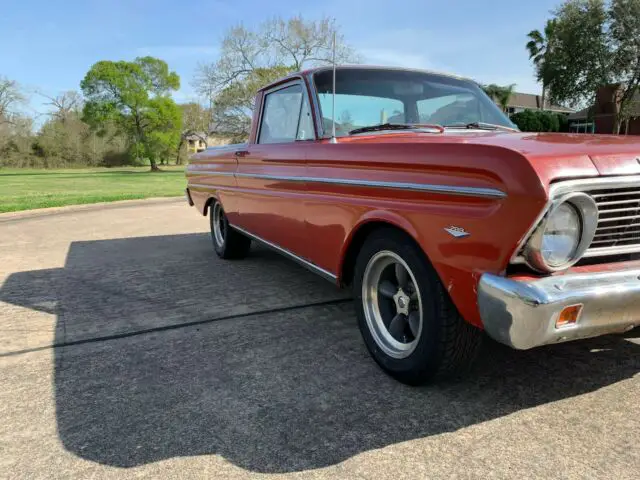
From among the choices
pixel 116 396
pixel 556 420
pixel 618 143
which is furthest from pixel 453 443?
pixel 116 396

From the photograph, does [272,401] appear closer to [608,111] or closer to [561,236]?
[561,236]

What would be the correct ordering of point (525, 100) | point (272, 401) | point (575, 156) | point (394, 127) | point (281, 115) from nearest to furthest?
1. point (575, 156)
2. point (272, 401)
3. point (394, 127)
4. point (281, 115)
5. point (525, 100)

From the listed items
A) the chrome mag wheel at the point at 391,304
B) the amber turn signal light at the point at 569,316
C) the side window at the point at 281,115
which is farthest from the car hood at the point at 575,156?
the side window at the point at 281,115

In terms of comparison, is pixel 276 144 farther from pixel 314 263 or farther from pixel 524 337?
pixel 524 337

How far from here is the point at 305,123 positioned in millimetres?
3488

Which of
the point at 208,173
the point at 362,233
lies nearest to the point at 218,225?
the point at 208,173

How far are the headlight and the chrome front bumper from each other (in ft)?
0.25

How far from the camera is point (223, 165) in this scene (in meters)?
5.17

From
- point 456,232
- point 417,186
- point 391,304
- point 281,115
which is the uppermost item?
point 281,115

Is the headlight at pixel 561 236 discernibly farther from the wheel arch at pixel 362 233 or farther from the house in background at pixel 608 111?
the house in background at pixel 608 111

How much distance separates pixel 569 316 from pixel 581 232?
1.08ft

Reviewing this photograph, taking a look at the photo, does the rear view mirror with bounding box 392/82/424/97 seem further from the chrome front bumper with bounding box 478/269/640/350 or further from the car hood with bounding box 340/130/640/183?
the chrome front bumper with bounding box 478/269/640/350

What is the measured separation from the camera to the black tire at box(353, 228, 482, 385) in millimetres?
2244

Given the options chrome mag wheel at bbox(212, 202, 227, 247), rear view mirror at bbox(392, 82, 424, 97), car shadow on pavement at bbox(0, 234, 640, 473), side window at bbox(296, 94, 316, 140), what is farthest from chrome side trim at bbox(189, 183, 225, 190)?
rear view mirror at bbox(392, 82, 424, 97)
